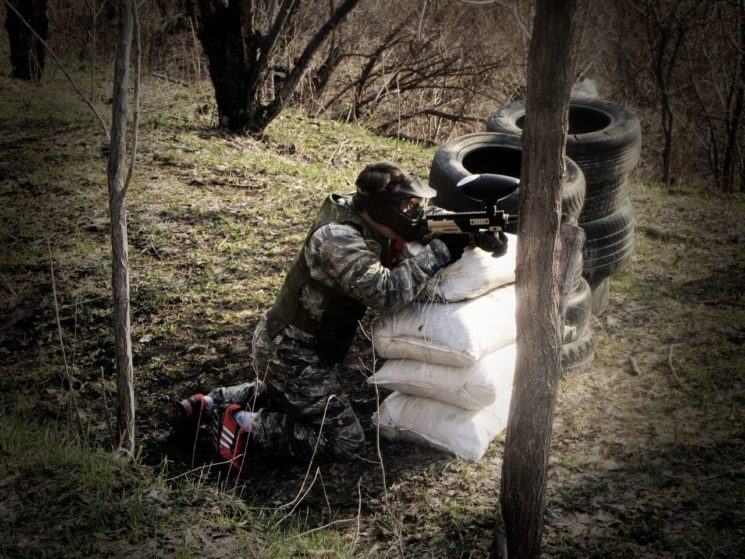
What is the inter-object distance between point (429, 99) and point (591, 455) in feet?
24.1

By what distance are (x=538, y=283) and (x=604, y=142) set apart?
2.74m

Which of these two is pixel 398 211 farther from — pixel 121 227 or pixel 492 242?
pixel 121 227

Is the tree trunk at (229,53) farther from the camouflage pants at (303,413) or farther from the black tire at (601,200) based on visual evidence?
the camouflage pants at (303,413)

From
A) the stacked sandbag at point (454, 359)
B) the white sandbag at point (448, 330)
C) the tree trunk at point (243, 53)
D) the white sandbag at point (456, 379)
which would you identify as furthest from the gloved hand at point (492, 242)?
the tree trunk at point (243, 53)

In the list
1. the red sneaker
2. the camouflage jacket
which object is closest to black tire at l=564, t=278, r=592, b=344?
the camouflage jacket

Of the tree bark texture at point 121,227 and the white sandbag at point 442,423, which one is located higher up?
the tree bark texture at point 121,227

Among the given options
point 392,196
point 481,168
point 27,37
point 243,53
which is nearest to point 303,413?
point 392,196

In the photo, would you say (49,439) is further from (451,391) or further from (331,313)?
(451,391)

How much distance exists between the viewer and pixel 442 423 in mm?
3582

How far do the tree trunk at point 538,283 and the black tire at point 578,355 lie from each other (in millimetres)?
1532

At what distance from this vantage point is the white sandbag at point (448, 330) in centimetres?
342

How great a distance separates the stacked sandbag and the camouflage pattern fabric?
6.1 inches

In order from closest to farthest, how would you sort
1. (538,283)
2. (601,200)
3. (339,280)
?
(538,283), (339,280), (601,200)

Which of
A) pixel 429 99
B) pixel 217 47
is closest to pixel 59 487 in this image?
pixel 217 47
